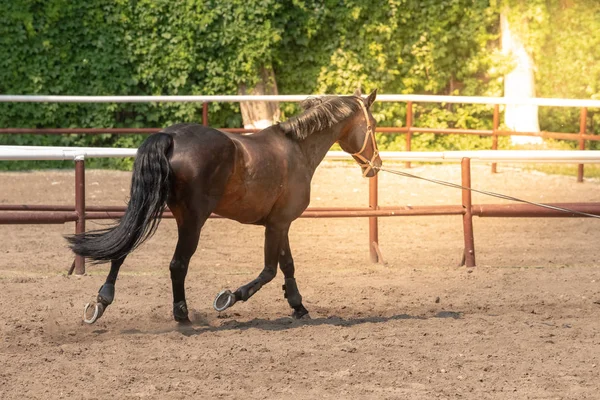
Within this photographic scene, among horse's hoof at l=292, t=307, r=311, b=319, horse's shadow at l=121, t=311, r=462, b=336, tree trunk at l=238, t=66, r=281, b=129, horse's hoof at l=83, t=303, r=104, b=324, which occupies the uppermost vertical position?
tree trunk at l=238, t=66, r=281, b=129

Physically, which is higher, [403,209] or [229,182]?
[229,182]

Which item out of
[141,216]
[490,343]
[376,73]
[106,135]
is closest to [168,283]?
[141,216]

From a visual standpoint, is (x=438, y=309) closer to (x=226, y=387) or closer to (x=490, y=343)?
(x=490, y=343)

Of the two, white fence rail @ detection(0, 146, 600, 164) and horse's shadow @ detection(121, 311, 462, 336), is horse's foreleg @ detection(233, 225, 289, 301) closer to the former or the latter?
horse's shadow @ detection(121, 311, 462, 336)

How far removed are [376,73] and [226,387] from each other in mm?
11042

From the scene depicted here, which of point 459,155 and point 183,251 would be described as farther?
point 459,155

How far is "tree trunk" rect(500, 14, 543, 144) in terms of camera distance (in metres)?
15.2

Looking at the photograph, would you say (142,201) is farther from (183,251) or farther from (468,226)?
(468,226)

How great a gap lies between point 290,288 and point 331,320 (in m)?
0.35

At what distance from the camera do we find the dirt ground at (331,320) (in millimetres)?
5043

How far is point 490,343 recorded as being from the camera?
5852mm

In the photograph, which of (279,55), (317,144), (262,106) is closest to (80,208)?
(317,144)

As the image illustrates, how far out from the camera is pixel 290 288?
261 inches

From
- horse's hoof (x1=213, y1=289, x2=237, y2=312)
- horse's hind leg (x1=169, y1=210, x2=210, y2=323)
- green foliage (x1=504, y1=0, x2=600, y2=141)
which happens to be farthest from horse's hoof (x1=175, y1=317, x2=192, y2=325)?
green foliage (x1=504, y1=0, x2=600, y2=141)
